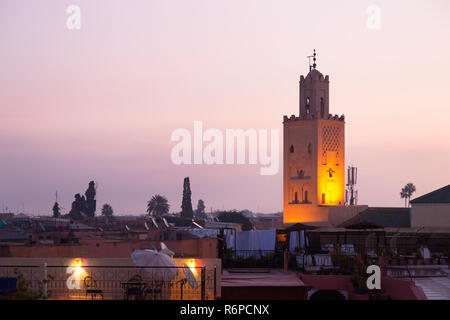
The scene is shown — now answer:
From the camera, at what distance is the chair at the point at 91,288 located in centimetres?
2085

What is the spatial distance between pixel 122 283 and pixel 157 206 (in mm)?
129929

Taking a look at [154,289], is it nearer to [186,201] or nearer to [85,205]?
[186,201]

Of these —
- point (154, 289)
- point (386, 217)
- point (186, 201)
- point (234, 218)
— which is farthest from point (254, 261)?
point (234, 218)

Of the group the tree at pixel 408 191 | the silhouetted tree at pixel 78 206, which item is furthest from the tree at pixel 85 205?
the tree at pixel 408 191

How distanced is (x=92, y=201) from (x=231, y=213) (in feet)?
70.3

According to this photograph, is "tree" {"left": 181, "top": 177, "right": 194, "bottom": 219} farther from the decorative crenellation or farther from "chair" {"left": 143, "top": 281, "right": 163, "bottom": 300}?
"chair" {"left": 143, "top": 281, "right": 163, "bottom": 300}

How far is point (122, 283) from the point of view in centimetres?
2122

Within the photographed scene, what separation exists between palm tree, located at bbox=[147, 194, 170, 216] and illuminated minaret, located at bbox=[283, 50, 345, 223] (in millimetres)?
88951

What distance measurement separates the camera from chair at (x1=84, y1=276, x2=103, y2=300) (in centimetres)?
2085

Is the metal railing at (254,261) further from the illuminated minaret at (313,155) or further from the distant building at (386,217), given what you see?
the illuminated minaret at (313,155)

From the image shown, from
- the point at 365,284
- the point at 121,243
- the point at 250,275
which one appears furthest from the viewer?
the point at 121,243

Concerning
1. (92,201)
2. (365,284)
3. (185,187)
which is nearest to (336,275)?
(365,284)

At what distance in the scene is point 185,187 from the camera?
114938 millimetres
